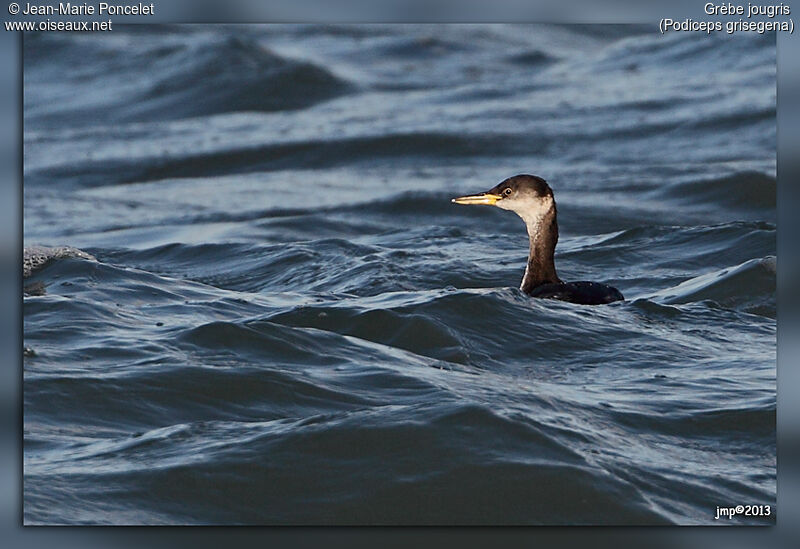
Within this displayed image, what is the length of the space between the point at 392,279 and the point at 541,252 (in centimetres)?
111

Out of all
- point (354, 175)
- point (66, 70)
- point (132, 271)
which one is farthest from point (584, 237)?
point (66, 70)

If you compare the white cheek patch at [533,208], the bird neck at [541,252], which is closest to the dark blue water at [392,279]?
the bird neck at [541,252]

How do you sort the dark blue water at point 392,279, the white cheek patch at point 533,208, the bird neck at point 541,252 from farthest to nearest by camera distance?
the white cheek patch at point 533,208 < the bird neck at point 541,252 < the dark blue water at point 392,279

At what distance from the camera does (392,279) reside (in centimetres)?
871

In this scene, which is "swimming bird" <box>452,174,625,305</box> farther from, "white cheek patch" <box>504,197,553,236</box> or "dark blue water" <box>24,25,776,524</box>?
"dark blue water" <box>24,25,776,524</box>

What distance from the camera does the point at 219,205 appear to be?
39.8 feet

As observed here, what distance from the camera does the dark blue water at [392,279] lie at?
469 cm

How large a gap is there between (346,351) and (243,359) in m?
0.52

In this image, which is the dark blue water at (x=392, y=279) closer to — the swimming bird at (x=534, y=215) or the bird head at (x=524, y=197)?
the swimming bird at (x=534, y=215)

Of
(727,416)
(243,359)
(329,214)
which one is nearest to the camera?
(727,416)

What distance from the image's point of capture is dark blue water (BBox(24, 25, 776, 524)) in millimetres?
4688

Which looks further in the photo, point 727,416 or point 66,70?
point 66,70

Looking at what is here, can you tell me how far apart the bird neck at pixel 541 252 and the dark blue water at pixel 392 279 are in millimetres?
331

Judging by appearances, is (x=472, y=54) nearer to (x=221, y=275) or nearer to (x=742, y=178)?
(x=742, y=178)
